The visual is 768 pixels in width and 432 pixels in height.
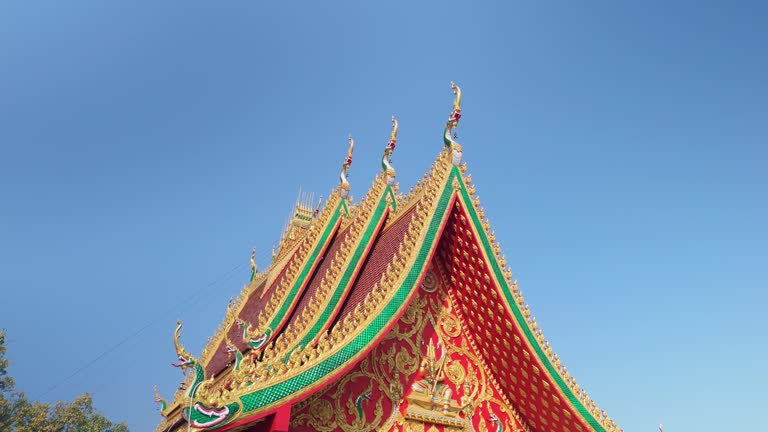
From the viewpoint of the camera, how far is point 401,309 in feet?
23.5

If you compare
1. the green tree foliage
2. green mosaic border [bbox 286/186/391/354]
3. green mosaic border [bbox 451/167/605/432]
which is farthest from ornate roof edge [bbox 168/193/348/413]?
the green tree foliage

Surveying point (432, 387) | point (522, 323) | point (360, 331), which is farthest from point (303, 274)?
point (522, 323)

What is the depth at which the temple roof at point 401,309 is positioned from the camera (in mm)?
6176

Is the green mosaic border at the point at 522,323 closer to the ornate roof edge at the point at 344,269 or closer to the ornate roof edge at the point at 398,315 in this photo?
the ornate roof edge at the point at 398,315

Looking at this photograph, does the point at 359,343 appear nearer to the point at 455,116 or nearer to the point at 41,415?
the point at 455,116

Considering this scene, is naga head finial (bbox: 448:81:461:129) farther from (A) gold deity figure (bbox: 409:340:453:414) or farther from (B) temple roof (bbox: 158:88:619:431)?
(A) gold deity figure (bbox: 409:340:453:414)

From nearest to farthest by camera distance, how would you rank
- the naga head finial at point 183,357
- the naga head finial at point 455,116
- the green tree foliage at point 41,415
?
the naga head finial at point 183,357 → the naga head finial at point 455,116 → the green tree foliage at point 41,415

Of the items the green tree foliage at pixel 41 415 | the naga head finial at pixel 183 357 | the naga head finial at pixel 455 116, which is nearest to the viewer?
the naga head finial at pixel 183 357

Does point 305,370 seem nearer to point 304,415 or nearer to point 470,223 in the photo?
point 304,415

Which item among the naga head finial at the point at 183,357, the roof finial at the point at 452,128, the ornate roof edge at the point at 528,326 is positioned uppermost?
the roof finial at the point at 452,128

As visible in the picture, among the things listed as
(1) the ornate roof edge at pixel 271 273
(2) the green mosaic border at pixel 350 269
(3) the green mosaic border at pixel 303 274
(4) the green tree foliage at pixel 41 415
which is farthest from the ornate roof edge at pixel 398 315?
(4) the green tree foliage at pixel 41 415

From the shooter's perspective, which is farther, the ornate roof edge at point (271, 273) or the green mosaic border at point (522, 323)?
the ornate roof edge at point (271, 273)

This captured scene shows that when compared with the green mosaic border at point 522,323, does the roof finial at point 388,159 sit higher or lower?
higher

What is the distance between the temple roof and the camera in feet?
20.3
